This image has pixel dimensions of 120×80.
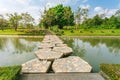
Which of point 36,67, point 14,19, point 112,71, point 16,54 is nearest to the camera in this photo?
point 112,71

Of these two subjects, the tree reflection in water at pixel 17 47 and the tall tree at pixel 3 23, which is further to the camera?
the tall tree at pixel 3 23

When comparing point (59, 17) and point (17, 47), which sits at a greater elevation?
point (59, 17)

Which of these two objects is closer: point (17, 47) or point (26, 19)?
point (17, 47)

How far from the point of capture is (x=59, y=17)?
1692 inches

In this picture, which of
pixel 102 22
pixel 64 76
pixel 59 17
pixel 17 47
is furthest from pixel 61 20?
pixel 64 76

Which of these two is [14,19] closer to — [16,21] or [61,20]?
[16,21]

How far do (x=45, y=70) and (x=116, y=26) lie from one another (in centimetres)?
3498

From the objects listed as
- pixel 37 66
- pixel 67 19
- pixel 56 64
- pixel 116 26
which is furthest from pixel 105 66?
pixel 67 19

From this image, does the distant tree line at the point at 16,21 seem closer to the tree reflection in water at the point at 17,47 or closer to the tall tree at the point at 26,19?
the tall tree at the point at 26,19

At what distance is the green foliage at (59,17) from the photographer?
131ft

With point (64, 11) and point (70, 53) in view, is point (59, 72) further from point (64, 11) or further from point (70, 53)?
point (64, 11)

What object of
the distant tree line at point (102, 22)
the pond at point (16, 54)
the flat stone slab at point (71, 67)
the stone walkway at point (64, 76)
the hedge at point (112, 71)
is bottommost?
the pond at point (16, 54)

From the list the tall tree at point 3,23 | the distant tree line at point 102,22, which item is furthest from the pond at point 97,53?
the tall tree at point 3,23

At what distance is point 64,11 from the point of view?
43.2m
